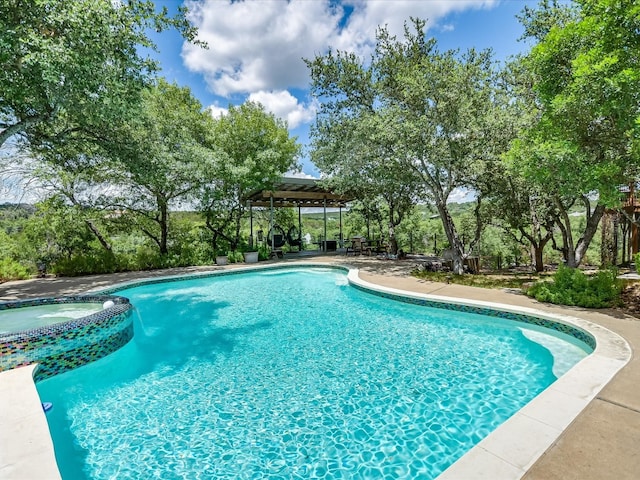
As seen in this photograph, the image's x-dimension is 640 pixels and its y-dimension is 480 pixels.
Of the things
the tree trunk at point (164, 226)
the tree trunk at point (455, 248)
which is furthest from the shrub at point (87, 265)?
the tree trunk at point (455, 248)

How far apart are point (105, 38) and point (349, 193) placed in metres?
11.5

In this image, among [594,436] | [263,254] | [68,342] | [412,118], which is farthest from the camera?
[263,254]

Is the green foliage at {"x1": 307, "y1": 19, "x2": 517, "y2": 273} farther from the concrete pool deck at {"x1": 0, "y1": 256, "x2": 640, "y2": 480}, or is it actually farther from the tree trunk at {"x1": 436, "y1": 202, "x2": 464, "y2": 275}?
the concrete pool deck at {"x1": 0, "y1": 256, "x2": 640, "y2": 480}

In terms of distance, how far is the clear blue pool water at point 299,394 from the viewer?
8.59 feet

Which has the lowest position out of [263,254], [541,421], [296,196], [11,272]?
[541,421]

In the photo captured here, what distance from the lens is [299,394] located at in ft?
11.8

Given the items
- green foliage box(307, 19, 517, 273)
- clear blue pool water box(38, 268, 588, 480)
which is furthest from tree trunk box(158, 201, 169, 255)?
clear blue pool water box(38, 268, 588, 480)

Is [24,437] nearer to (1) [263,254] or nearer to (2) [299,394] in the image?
(2) [299,394]

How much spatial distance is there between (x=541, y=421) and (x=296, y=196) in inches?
536

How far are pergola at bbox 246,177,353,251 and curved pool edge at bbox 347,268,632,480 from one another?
11173 millimetres

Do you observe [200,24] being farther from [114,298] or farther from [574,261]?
[574,261]

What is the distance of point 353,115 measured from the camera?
1101cm

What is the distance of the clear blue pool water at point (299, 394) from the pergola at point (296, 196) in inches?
312

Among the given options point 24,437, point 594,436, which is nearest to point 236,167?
point 24,437
